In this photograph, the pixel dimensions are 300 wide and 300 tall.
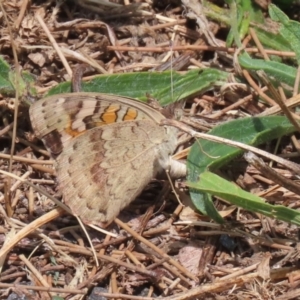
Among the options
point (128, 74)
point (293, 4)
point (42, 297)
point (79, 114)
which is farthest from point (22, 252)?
point (293, 4)

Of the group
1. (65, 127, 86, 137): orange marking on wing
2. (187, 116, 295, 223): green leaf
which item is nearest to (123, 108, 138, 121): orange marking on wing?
(65, 127, 86, 137): orange marking on wing

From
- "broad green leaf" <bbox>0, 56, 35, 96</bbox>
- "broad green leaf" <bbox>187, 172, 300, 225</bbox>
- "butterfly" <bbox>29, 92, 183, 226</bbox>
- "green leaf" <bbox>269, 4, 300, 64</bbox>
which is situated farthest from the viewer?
"broad green leaf" <bbox>0, 56, 35, 96</bbox>

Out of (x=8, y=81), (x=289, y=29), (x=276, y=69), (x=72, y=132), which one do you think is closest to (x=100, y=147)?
(x=72, y=132)

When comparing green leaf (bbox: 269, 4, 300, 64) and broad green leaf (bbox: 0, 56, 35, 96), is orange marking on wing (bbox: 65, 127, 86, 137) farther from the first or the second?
green leaf (bbox: 269, 4, 300, 64)

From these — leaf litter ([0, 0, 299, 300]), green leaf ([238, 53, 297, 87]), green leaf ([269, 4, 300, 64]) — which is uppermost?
green leaf ([269, 4, 300, 64])

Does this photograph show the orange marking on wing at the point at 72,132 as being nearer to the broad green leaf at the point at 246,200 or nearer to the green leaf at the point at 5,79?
the green leaf at the point at 5,79

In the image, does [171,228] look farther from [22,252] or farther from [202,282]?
[22,252]

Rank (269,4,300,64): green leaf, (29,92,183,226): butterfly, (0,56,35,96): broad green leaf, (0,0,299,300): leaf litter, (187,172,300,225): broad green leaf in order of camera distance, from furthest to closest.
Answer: (0,56,35,96): broad green leaf
(269,4,300,64): green leaf
(29,92,183,226): butterfly
(0,0,299,300): leaf litter
(187,172,300,225): broad green leaf
